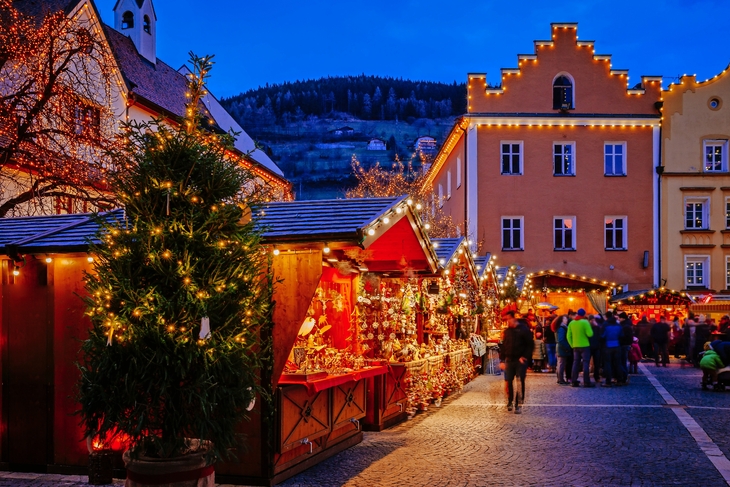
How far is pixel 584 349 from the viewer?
61.8 feet

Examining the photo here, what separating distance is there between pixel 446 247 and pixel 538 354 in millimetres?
7209

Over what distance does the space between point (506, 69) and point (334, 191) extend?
5514 cm

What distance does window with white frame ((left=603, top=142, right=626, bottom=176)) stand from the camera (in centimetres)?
3519

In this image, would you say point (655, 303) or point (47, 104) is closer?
point (47, 104)

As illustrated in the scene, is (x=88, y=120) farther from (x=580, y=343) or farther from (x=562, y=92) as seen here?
(x=562, y=92)

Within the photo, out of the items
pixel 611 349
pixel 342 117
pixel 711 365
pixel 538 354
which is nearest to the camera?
Result: pixel 711 365

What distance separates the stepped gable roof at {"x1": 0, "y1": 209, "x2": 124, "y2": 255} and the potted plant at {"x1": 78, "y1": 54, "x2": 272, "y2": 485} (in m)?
1.48

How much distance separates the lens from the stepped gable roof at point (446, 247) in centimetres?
1652

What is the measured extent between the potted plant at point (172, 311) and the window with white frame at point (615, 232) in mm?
30625

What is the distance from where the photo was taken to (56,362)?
9156 mm

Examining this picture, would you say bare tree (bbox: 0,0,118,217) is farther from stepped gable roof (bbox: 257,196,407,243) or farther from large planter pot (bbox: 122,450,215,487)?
large planter pot (bbox: 122,450,215,487)

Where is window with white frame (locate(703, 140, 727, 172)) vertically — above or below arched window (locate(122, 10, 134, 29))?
below

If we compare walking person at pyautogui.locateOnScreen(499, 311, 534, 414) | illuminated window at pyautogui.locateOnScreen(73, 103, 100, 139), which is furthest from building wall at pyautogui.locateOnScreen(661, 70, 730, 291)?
illuminated window at pyautogui.locateOnScreen(73, 103, 100, 139)

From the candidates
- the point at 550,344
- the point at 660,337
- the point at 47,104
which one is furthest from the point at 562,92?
the point at 47,104
